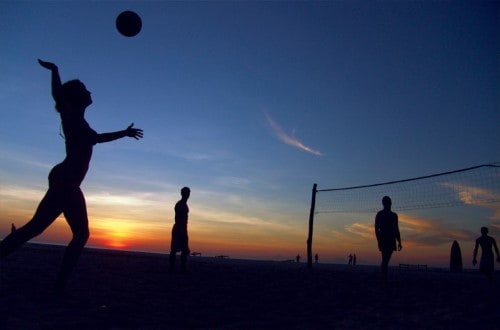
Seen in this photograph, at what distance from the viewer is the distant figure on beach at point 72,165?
4426mm

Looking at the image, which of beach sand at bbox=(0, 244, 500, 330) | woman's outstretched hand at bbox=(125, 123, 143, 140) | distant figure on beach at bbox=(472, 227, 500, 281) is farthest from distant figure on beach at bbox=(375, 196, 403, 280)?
woman's outstretched hand at bbox=(125, 123, 143, 140)

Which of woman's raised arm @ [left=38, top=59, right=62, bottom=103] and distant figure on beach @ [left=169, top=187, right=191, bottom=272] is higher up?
woman's raised arm @ [left=38, top=59, right=62, bottom=103]

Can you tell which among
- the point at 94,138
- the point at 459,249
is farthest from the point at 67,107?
the point at 459,249

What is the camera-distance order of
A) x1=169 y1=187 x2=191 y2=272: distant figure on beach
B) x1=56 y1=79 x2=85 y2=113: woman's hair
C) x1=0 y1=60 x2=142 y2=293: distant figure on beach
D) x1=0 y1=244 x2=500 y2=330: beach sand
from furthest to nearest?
x1=169 y1=187 x2=191 y2=272: distant figure on beach → x1=56 y1=79 x2=85 y2=113: woman's hair → x1=0 y1=60 x2=142 y2=293: distant figure on beach → x1=0 y1=244 x2=500 y2=330: beach sand

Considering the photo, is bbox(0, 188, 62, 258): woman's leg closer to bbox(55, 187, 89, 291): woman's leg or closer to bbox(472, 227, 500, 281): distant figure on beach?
bbox(55, 187, 89, 291): woman's leg

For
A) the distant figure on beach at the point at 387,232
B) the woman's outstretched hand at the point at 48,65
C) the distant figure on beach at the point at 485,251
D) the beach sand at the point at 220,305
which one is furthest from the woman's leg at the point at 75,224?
the distant figure on beach at the point at 485,251

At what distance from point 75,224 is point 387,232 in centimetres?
698

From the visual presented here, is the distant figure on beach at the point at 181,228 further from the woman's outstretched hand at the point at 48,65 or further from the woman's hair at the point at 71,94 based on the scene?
the woman's outstretched hand at the point at 48,65

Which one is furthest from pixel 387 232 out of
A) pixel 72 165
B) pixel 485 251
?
pixel 72 165

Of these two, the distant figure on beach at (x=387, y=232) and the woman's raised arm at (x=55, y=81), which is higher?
the woman's raised arm at (x=55, y=81)

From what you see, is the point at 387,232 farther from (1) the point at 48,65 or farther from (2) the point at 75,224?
(1) the point at 48,65

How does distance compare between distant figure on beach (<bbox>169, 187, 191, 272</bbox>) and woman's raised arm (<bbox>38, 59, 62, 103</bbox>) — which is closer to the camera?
woman's raised arm (<bbox>38, 59, 62, 103</bbox>)

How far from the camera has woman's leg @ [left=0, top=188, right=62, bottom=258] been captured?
4.05 meters

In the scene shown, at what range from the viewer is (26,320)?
360 centimetres
